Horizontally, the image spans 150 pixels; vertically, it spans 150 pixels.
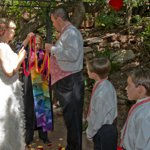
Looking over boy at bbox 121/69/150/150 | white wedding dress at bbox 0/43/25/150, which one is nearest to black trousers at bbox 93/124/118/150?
boy at bbox 121/69/150/150

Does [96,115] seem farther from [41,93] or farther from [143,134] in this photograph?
[41,93]

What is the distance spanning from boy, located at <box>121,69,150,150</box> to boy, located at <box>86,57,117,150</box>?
0.71m

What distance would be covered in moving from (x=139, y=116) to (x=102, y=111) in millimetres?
919

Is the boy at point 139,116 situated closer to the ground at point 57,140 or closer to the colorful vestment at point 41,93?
the colorful vestment at point 41,93

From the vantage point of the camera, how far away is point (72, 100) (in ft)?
15.9

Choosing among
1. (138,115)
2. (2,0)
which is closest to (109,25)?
(2,0)

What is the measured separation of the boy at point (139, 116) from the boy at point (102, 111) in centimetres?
71

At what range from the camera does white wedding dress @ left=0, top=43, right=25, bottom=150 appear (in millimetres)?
4273

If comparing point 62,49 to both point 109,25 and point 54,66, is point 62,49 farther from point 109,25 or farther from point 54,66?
point 109,25

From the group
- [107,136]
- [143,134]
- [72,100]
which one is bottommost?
[107,136]

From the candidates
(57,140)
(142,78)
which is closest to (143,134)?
(142,78)

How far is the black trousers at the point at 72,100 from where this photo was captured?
15.8 feet

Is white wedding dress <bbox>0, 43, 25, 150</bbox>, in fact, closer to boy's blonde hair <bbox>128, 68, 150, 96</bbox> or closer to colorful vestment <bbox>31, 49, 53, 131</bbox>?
colorful vestment <bbox>31, 49, 53, 131</bbox>

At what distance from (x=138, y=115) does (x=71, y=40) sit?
1.80m
